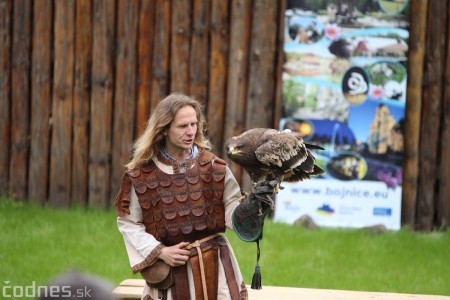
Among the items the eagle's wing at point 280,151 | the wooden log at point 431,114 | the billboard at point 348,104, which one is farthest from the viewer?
the billboard at point 348,104

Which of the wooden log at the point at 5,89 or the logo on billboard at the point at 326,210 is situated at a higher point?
the wooden log at the point at 5,89

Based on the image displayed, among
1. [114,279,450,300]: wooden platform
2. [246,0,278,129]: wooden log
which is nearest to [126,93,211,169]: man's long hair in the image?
[114,279,450,300]: wooden platform

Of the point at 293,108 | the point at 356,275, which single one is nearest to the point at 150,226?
the point at 356,275

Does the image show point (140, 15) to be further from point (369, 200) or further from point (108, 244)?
point (369, 200)

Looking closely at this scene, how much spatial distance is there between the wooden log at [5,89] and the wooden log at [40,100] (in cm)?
26

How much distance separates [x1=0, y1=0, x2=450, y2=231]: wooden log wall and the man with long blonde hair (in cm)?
316

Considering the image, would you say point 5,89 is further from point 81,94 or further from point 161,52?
point 161,52

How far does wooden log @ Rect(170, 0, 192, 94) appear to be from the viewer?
719cm

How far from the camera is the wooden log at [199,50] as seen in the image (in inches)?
282

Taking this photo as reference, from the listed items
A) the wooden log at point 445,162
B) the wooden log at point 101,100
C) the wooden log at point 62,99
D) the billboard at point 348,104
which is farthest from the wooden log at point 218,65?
the wooden log at point 445,162

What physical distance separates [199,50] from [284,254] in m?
1.99

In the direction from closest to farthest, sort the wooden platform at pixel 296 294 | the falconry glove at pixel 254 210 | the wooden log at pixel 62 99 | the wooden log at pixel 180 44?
the falconry glove at pixel 254 210
the wooden platform at pixel 296 294
the wooden log at pixel 180 44
the wooden log at pixel 62 99

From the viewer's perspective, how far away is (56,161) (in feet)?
24.8

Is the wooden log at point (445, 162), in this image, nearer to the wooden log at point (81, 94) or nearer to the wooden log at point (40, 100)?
the wooden log at point (81, 94)
